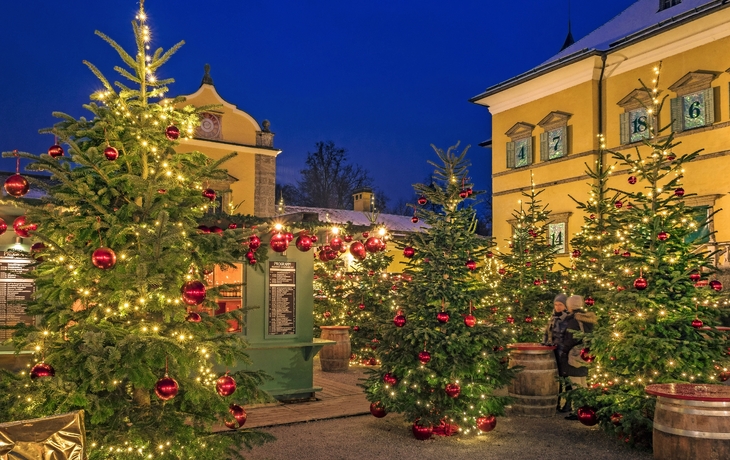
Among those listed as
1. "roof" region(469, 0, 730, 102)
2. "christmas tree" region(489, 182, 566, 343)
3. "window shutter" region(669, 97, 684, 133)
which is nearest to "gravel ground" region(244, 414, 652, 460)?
"christmas tree" region(489, 182, 566, 343)

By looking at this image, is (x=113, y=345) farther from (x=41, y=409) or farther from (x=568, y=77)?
(x=568, y=77)

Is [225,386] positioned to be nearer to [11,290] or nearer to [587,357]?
[587,357]

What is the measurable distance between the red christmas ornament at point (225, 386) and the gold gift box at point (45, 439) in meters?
1.24

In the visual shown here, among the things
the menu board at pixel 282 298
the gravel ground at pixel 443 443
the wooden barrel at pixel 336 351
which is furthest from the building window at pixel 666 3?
the gravel ground at pixel 443 443

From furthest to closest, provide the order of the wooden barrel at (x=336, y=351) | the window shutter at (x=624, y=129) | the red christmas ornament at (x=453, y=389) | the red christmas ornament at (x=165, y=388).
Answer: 1. the window shutter at (x=624, y=129)
2. the wooden barrel at (x=336, y=351)
3. the red christmas ornament at (x=453, y=389)
4. the red christmas ornament at (x=165, y=388)

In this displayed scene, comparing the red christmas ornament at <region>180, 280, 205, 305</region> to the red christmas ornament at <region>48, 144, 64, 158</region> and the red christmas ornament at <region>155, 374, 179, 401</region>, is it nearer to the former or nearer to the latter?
the red christmas ornament at <region>155, 374, 179, 401</region>

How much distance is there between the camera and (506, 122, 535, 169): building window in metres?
26.2

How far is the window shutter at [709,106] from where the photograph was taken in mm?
19688

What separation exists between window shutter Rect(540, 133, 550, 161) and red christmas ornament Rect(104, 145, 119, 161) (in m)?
22.1

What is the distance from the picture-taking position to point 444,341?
317 inches

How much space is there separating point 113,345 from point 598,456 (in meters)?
5.43

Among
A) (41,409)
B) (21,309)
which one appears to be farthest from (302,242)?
(21,309)

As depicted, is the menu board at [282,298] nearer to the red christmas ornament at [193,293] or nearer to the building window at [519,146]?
the red christmas ornament at [193,293]

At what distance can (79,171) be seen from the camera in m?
5.32
